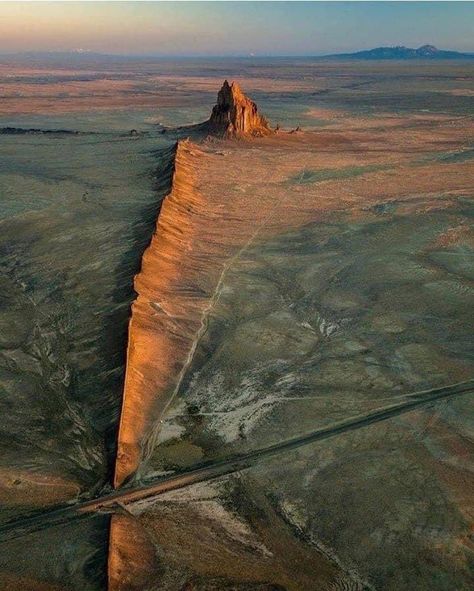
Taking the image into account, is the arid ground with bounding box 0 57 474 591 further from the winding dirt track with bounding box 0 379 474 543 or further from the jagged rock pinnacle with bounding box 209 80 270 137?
the jagged rock pinnacle with bounding box 209 80 270 137

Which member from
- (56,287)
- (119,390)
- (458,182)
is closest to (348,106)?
(458,182)

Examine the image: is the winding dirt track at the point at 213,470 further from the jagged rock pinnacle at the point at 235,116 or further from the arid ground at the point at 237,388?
the jagged rock pinnacle at the point at 235,116

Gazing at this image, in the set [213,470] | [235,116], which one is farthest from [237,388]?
[235,116]

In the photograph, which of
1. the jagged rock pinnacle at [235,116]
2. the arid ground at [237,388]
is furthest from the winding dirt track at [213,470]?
the jagged rock pinnacle at [235,116]

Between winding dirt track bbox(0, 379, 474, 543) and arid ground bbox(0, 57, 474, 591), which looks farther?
winding dirt track bbox(0, 379, 474, 543)

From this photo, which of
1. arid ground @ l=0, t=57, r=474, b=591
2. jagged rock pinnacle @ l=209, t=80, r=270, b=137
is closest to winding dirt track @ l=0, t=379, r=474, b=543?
arid ground @ l=0, t=57, r=474, b=591

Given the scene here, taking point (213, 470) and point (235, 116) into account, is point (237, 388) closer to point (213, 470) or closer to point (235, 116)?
point (213, 470)

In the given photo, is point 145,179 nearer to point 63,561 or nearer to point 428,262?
point 428,262
